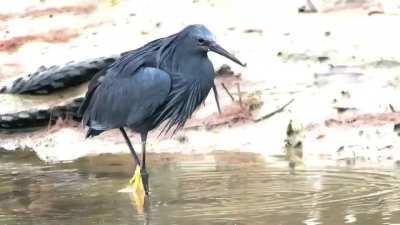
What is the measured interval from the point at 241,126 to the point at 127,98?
2.32 meters

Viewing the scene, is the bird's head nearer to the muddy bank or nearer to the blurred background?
the blurred background

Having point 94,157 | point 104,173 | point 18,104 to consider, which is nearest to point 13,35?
point 18,104

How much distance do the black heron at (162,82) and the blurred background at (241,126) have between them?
0.55 m

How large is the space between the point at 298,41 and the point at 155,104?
443cm

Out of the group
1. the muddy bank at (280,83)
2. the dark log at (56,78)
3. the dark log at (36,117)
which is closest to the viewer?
the muddy bank at (280,83)

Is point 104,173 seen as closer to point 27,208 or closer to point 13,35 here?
point 27,208

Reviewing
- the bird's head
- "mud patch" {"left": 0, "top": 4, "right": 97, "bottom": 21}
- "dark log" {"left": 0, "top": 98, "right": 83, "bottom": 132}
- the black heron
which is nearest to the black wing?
the black heron

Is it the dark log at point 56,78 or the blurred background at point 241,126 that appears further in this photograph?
the dark log at point 56,78

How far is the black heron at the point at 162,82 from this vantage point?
7.15 m

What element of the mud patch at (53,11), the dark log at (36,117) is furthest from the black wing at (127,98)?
the mud patch at (53,11)

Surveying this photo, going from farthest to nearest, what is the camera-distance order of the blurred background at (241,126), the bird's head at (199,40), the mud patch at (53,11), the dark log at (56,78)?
the mud patch at (53,11) < the dark log at (56,78) < the bird's head at (199,40) < the blurred background at (241,126)

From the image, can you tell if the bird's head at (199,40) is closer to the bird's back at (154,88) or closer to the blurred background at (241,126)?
the bird's back at (154,88)

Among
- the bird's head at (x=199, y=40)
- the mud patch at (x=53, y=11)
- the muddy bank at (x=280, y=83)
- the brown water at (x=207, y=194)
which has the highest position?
the mud patch at (x=53, y=11)

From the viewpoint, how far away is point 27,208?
675 cm
